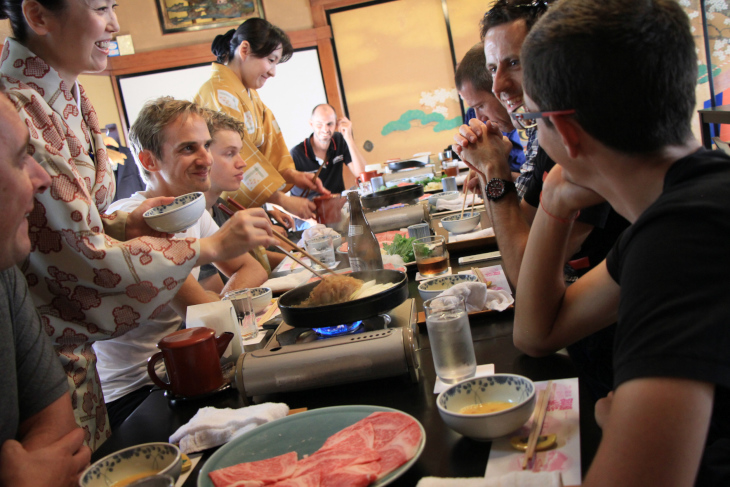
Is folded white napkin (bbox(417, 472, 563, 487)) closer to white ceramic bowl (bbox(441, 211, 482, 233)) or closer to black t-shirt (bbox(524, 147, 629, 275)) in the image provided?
black t-shirt (bbox(524, 147, 629, 275))

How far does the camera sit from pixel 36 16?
157cm

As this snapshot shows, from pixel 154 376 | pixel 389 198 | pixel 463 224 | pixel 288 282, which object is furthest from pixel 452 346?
pixel 389 198

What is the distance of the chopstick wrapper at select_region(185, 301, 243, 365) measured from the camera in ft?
4.61

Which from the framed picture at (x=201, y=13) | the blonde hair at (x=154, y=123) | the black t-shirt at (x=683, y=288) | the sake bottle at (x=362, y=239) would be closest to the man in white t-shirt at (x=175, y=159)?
the blonde hair at (x=154, y=123)

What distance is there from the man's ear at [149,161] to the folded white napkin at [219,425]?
1.66 m

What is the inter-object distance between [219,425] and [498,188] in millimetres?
1136

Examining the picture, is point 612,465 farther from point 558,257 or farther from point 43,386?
point 43,386

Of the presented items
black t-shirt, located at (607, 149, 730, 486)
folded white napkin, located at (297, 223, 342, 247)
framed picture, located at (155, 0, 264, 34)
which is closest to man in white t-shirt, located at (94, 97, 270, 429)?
folded white napkin, located at (297, 223, 342, 247)

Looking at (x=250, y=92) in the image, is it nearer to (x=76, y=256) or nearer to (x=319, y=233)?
(x=319, y=233)

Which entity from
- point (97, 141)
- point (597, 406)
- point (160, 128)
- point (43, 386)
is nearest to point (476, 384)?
point (597, 406)

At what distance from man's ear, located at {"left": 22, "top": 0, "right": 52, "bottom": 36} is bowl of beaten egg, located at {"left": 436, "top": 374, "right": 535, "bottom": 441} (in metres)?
1.47

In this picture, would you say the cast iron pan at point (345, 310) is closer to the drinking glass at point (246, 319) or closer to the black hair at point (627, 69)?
the drinking glass at point (246, 319)

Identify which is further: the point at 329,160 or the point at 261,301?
the point at 329,160

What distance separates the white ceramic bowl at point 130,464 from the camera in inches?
35.9
